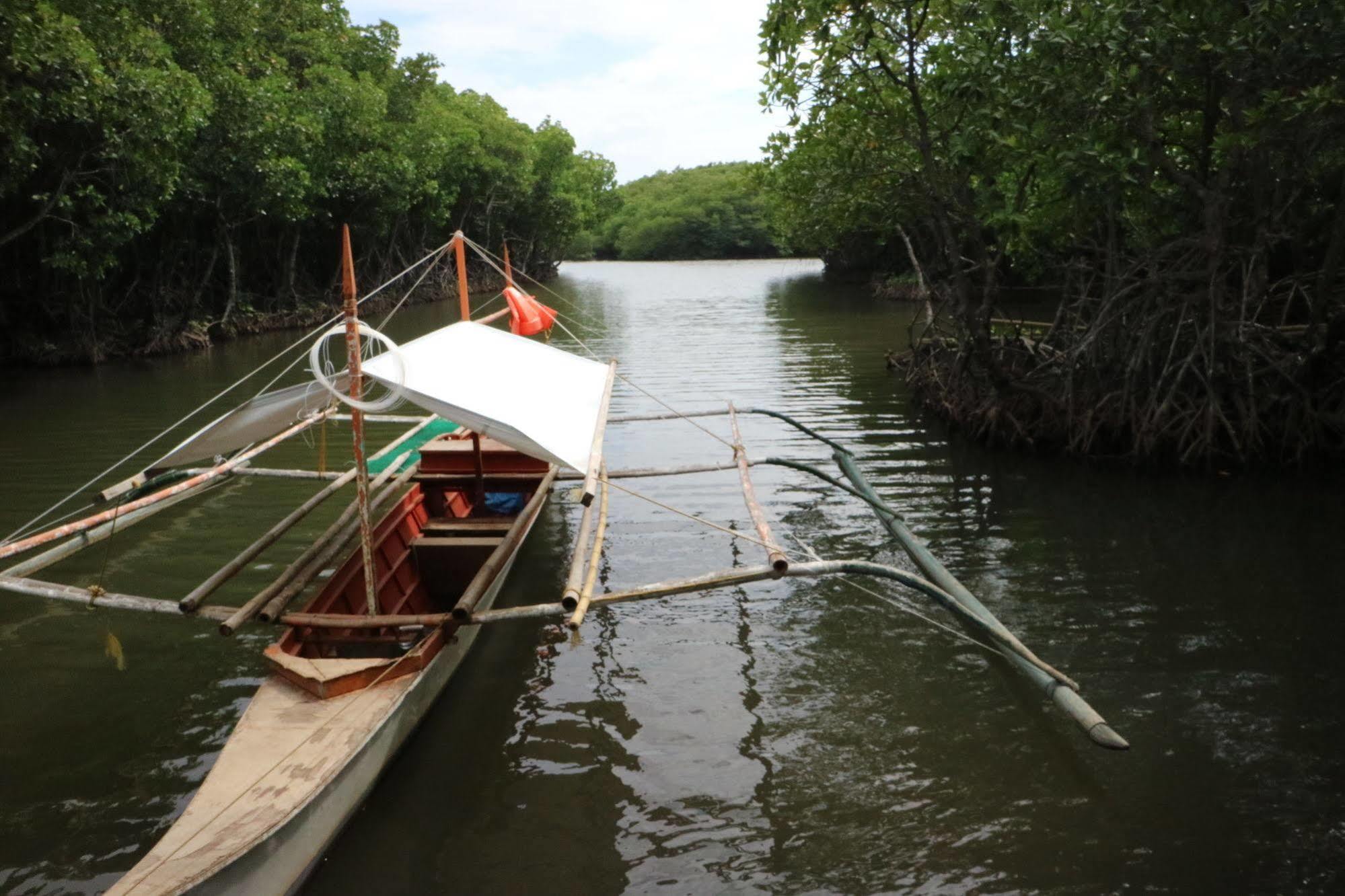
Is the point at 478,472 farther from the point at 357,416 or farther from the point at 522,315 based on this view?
the point at 522,315

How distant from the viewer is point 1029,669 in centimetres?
614

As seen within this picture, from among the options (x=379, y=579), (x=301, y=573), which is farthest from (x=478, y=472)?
(x=301, y=573)

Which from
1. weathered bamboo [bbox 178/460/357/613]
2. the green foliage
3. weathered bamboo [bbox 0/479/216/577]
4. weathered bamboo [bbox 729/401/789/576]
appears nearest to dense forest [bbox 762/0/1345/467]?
the green foliage

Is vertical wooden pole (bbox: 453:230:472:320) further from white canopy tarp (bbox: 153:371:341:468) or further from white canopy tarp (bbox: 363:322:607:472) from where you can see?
white canopy tarp (bbox: 153:371:341:468)

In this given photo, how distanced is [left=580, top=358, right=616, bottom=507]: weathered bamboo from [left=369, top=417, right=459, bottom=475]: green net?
6.05ft

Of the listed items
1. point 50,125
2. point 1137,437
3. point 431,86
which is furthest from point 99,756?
point 431,86

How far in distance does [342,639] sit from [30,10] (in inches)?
582

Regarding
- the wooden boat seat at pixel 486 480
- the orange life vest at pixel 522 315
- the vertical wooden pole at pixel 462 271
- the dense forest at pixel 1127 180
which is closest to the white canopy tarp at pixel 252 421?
the wooden boat seat at pixel 486 480

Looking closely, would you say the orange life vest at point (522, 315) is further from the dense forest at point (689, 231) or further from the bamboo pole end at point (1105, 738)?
the dense forest at point (689, 231)

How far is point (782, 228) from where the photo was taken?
36.1 m

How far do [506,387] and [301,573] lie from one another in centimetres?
194

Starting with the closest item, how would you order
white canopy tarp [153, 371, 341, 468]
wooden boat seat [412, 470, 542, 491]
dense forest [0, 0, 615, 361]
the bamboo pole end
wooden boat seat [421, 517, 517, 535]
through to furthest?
the bamboo pole end → white canopy tarp [153, 371, 341, 468] → wooden boat seat [421, 517, 517, 535] → wooden boat seat [412, 470, 542, 491] → dense forest [0, 0, 615, 361]

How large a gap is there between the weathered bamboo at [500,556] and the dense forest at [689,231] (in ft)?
296

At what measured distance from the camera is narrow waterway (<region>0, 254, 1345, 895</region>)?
5609 millimetres
